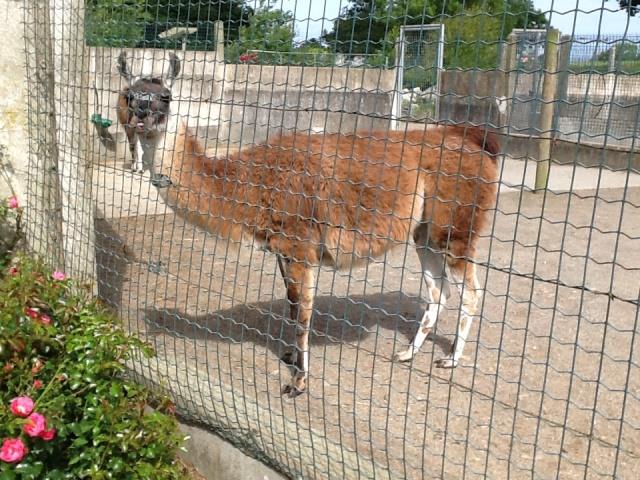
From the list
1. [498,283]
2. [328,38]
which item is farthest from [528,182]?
[328,38]

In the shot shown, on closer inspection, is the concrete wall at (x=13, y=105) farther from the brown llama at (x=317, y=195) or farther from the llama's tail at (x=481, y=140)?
the llama's tail at (x=481, y=140)

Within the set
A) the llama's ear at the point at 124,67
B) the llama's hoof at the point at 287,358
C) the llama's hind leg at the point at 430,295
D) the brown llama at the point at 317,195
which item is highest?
the llama's ear at the point at 124,67

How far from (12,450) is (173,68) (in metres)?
2.20

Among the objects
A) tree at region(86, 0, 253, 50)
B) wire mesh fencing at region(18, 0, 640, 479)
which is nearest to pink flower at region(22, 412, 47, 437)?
wire mesh fencing at region(18, 0, 640, 479)

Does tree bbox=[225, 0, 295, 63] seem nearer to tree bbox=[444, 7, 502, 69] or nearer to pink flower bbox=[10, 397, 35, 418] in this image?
tree bbox=[444, 7, 502, 69]

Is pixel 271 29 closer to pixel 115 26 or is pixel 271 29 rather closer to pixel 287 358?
pixel 115 26

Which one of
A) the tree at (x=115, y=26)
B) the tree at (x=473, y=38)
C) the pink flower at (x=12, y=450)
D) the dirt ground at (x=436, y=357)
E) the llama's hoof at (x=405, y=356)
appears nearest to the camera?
the tree at (x=473, y=38)

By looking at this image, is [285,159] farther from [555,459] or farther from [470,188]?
[555,459]

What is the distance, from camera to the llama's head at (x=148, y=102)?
4.62m

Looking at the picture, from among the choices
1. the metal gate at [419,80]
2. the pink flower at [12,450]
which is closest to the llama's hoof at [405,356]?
the metal gate at [419,80]

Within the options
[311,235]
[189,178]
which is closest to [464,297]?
[311,235]

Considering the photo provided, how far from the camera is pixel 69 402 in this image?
341 centimetres

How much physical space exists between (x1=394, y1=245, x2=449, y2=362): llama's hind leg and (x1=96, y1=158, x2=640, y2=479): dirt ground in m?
0.11

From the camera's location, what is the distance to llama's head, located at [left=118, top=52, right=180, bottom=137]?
462cm
